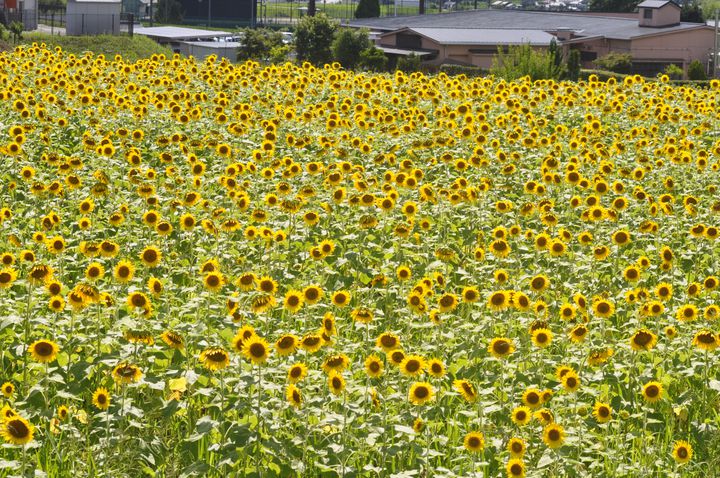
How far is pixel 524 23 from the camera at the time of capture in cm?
7438

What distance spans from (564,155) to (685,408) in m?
6.73

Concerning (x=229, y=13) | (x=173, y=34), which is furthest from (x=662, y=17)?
(x=229, y=13)

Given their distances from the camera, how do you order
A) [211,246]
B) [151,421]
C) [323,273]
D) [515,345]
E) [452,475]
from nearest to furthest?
[452,475] → [151,421] → [515,345] → [323,273] → [211,246]

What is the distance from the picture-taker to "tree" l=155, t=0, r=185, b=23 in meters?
106

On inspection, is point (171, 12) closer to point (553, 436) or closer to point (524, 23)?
point (524, 23)

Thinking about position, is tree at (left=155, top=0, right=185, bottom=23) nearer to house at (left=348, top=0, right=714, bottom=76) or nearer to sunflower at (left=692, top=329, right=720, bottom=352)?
house at (left=348, top=0, right=714, bottom=76)

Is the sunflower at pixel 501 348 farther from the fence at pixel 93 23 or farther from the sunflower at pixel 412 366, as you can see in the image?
the fence at pixel 93 23

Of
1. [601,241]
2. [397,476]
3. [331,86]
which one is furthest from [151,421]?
[331,86]

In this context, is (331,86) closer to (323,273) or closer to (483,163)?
(483,163)

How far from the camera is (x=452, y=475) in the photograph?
173 inches

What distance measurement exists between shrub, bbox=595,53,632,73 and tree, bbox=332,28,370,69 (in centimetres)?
1833

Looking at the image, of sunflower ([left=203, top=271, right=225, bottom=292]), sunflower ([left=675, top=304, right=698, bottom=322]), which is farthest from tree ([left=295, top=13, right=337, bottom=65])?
sunflower ([left=675, top=304, right=698, bottom=322])

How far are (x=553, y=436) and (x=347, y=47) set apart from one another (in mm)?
44424

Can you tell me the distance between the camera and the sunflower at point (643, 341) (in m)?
5.18
